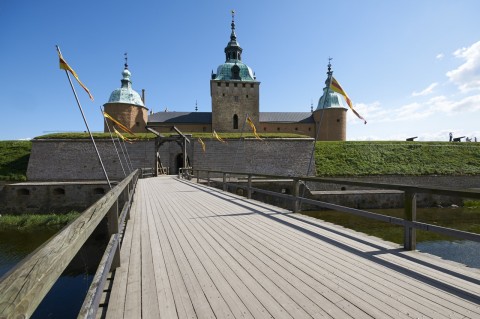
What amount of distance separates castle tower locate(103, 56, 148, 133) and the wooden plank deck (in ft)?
116

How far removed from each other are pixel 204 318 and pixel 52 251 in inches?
60.5

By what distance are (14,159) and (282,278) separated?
102ft

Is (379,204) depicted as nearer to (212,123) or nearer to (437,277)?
(437,277)

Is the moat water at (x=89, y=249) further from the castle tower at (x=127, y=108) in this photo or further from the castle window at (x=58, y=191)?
the castle tower at (x=127, y=108)

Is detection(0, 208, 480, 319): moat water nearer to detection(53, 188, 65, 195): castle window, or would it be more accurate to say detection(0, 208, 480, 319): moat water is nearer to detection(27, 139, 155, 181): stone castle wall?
detection(53, 188, 65, 195): castle window

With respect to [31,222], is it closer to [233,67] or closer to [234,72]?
[234,72]

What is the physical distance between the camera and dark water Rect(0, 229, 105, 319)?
22.6ft

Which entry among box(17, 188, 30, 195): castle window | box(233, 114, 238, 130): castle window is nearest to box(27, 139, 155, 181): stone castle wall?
box(17, 188, 30, 195): castle window

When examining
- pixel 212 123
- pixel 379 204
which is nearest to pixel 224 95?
pixel 212 123

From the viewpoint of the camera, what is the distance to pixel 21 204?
59.5 ft

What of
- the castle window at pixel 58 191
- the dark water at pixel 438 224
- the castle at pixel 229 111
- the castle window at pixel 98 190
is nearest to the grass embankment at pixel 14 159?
the castle window at pixel 58 191

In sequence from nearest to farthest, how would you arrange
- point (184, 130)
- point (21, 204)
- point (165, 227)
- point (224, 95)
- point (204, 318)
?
1. point (204, 318)
2. point (165, 227)
3. point (21, 204)
4. point (224, 95)
5. point (184, 130)

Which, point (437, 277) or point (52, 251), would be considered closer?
point (52, 251)

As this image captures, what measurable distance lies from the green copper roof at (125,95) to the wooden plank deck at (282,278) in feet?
119
